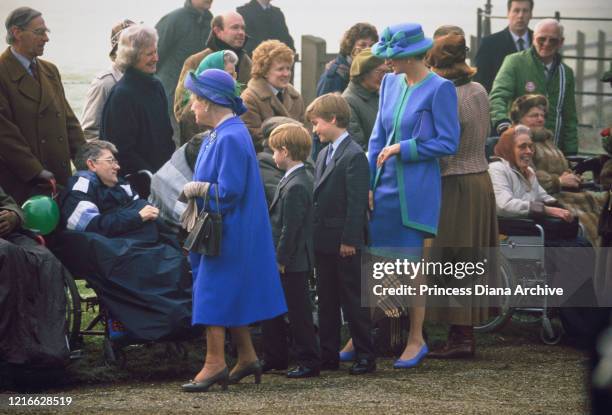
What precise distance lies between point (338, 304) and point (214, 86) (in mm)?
1518

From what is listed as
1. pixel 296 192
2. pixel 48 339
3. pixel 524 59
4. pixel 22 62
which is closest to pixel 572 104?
pixel 524 59

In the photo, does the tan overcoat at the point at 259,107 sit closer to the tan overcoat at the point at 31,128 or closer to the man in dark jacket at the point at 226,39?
the man in dark jacket at the point at 226,39

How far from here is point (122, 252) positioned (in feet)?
21.8

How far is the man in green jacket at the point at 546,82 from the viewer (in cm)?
955

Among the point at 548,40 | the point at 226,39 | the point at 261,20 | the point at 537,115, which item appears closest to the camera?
the point at 226,39

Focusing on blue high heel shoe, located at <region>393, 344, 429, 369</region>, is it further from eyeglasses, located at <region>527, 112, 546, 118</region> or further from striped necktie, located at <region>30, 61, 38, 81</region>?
striped necktie, located at <region>30, 61, 38, 81</region>

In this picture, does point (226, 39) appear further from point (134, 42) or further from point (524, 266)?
point (524, 266)

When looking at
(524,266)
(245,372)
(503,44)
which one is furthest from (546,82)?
(245,372)

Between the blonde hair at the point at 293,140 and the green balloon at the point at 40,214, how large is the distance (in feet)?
4.23

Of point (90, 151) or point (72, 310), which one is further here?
point (90, 151)

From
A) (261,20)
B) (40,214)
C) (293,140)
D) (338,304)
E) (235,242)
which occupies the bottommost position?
(338,304)

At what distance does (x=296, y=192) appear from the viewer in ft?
21.5

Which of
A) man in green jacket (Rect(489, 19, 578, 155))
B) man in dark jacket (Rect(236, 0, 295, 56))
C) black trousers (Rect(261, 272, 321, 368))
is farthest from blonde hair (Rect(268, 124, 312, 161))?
man in dark jacket (Rect(236, 0, 295, 56))

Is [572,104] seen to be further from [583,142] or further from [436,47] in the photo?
[583,142]
